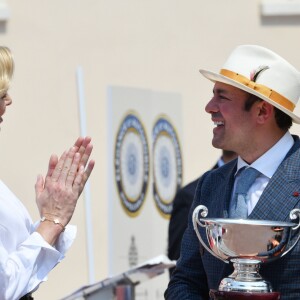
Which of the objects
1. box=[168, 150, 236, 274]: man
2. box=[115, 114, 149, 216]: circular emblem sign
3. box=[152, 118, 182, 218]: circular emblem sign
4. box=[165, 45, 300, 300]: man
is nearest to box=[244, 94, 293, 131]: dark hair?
box=[165, 45, 300, 300]: man

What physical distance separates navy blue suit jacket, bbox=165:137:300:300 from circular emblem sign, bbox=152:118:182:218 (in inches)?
153

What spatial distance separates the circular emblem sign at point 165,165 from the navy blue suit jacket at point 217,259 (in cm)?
388

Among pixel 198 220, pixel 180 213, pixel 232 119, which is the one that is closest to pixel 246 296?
pixel 198 220

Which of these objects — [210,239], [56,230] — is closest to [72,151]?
[56,230]

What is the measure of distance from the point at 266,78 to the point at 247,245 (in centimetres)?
73

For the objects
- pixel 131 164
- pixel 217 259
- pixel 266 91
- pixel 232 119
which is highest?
pixel 266 91

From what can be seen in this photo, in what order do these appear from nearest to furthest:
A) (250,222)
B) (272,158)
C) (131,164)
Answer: (250,222) < (272,158) < (131,164)

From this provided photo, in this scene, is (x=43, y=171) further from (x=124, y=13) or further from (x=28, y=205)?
(x=124, y=13)

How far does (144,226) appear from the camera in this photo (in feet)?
27.2

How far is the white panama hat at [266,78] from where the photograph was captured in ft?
14.4

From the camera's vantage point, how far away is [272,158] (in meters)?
4.34

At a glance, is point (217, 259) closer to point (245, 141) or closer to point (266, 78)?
point (245, 141)

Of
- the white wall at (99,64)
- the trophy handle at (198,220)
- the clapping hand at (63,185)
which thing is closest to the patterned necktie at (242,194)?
the trophy handle at (198,220)

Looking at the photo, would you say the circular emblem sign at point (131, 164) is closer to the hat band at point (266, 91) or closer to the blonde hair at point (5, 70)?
the hat band at point (266, 91)
